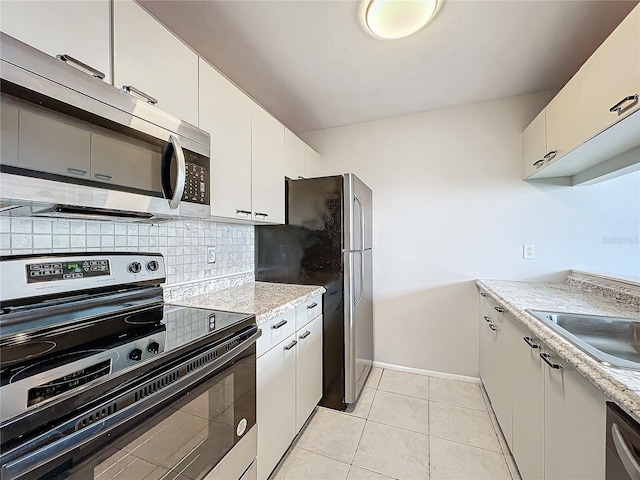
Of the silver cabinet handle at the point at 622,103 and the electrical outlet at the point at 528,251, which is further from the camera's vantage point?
the electrical outlet at the point at 528,251

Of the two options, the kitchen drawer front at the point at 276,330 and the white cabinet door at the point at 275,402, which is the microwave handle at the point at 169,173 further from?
the white cabinet door at the point at 275,402

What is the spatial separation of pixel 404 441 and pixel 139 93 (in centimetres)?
227

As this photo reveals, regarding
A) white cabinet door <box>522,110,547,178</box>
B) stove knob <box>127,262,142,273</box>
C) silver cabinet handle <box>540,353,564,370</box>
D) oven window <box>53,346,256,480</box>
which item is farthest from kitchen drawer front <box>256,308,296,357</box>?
white cabinet door <box>522,110,547,178</box>

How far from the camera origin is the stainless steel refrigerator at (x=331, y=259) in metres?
1.92

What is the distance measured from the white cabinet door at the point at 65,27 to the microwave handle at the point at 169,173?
271 mm

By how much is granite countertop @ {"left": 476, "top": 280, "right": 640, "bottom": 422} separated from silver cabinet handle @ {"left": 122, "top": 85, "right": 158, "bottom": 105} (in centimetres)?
169

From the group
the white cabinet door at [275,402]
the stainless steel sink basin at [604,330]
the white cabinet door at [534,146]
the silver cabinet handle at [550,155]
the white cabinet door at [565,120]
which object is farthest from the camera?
the white cabinet door at [534,146]

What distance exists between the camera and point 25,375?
642 millimetres

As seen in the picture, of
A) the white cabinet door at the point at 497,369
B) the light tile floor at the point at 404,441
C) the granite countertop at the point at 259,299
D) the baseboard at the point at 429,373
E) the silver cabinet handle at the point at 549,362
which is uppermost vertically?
the granite countertop at the point at 259,299

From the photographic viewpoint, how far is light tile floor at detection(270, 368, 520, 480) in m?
1.47

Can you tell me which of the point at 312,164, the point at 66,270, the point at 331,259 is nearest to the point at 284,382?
the point at 331,259

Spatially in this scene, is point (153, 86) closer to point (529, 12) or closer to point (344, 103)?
point (344, 103)

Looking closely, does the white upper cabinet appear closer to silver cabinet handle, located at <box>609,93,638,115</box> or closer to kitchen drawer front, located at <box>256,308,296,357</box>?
silver cabinet handle, located at <box>609,93,638,115</box>

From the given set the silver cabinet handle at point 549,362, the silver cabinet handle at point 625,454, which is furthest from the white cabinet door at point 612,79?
the silver cabinet handle at point 625,454
